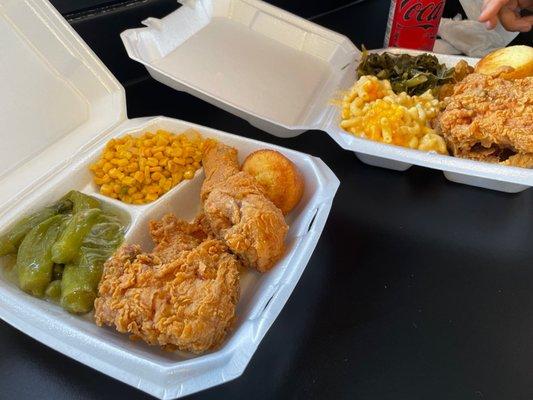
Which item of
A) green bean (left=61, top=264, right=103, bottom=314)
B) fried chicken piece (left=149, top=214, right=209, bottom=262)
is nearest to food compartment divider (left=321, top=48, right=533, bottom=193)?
fried chicken piece (left=149, top=214, right=209, bottom=262)

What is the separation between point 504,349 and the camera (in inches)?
50.9

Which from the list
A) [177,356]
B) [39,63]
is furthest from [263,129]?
[177,356]

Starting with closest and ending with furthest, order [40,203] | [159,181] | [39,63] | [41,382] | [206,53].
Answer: [41,382] < [40,203] < [159,181] < [39,63] < [206,53]

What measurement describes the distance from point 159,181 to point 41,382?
700 mm

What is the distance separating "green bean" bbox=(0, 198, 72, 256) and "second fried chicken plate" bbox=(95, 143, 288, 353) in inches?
12.3

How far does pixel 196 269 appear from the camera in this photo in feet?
4.13

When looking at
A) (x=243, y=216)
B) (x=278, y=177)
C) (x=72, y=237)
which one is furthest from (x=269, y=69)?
(x=72, y=237)

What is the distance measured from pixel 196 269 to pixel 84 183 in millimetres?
→ 627

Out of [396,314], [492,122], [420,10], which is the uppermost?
[420,10]

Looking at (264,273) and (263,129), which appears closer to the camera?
(264,273)

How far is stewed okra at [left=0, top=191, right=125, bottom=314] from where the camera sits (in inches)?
50.9

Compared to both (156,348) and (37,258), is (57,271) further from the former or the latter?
(156,348)

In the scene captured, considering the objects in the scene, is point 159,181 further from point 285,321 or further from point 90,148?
point 285,321

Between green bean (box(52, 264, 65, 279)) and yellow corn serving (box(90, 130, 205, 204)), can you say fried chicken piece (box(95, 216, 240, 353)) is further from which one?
yellow corn serving (box(90, 130, 205, 204))
